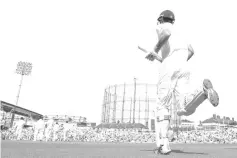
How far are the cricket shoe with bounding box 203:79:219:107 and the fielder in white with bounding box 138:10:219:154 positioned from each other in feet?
0.16

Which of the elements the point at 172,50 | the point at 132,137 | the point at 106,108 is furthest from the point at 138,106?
the point at 172,50

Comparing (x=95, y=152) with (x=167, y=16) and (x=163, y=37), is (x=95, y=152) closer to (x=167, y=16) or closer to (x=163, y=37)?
(x=163, y=37)

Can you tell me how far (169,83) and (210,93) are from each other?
0.73 meters

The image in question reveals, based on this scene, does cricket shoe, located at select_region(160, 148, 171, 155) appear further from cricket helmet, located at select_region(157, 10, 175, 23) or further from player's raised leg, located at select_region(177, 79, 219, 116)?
cricket helmet, located at select_region(157, 10, 175, 23)

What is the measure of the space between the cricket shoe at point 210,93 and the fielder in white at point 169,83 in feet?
0.16

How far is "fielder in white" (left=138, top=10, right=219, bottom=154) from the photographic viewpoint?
12.9 ft

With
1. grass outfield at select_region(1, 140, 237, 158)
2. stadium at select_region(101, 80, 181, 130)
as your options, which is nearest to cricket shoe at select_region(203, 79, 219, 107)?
grass outfield at select_region(1, 140, 237, 158)

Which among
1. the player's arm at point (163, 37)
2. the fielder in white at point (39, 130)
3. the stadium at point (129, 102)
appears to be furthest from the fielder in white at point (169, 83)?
Answer: the stadium at point (129, 102)

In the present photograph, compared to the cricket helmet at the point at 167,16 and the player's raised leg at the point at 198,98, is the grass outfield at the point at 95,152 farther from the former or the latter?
the cricket helmet at the point at 167,16

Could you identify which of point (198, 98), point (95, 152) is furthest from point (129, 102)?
point (198, 98)

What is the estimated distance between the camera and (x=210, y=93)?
360cm

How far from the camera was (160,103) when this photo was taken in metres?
4.14

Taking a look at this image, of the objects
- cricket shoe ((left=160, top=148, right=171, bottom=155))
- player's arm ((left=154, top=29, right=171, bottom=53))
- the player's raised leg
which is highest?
player's arm ((left=154, top=29, right=171, bottom=53))

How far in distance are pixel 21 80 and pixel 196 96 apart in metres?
51.3
